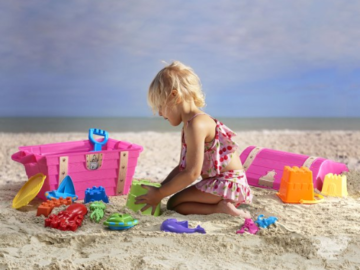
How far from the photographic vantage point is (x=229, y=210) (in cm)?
236

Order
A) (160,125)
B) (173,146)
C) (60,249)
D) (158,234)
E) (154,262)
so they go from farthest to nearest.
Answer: (160,125) → (173,146) → (158,234) → (60,249) → (154,262)

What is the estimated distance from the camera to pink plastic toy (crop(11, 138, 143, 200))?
2.81 meters

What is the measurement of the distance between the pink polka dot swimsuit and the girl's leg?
0.11 feet

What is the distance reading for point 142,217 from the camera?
2.25m

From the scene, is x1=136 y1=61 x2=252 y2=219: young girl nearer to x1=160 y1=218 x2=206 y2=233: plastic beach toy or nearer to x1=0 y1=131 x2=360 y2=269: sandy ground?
x1=0 y1=131 x2=360 y2=269: sandy ground

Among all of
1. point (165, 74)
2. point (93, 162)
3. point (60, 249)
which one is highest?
point (165, 74)

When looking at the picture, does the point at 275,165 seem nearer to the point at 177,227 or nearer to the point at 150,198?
the point at 150,198

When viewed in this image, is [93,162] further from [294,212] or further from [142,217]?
[294,212]

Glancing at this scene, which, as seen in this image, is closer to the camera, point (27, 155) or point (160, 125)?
point (27, 155)

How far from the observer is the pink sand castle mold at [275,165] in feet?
10.6

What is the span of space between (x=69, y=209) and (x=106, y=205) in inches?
8.6

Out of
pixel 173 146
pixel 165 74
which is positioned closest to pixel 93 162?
pixel 165 74

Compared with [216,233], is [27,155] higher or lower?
higher

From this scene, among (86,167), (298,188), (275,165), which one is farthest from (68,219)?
(275,165)
